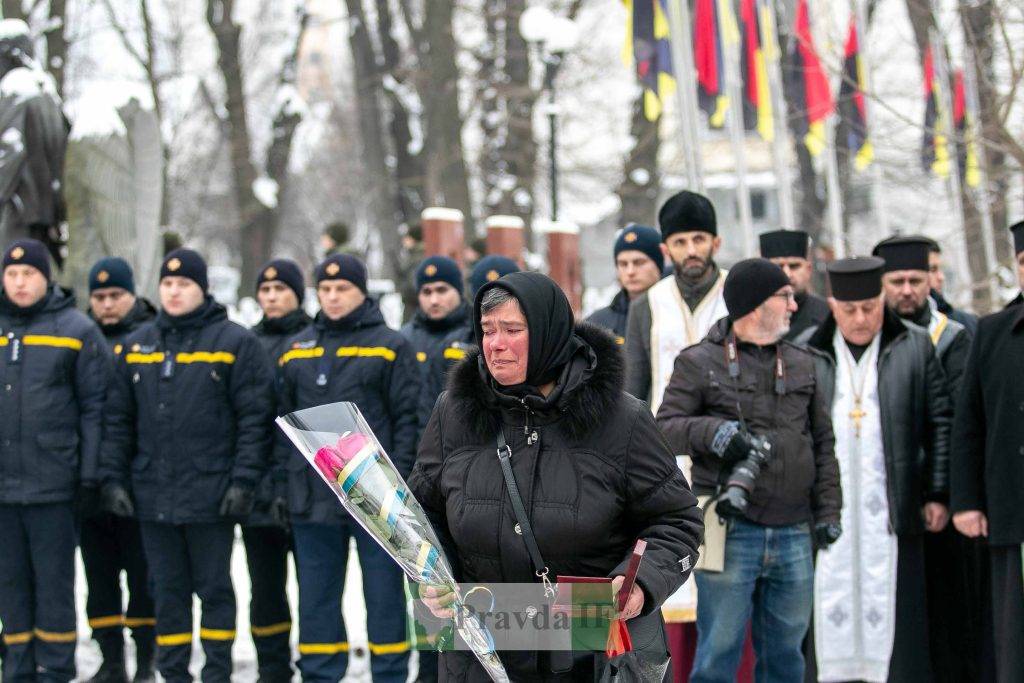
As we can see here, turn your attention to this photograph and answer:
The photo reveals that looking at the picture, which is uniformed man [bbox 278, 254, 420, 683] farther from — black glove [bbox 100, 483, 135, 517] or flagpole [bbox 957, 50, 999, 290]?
flagpole [bbox 957, 50, 999, 290]

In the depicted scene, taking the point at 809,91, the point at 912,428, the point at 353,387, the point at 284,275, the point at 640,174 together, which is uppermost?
the point at 809,91

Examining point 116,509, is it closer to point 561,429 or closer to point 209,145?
point 561,429

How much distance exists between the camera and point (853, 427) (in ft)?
21.3

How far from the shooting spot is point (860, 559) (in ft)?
21.3

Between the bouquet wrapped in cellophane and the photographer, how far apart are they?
80.1 inches

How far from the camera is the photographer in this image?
5.69 m

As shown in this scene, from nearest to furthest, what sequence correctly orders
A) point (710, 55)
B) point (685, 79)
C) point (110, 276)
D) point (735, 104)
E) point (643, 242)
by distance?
point (643, 242)
point (110, 276)
point (685, 79)
point (710, 55)
point (735, 104)

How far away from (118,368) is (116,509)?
0.75 m

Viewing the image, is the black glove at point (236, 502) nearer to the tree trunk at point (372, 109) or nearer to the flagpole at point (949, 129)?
the flagpole at point (949, 129)

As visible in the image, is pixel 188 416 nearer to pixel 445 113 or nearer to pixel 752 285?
pixel 752 285

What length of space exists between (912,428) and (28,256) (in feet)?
15.0

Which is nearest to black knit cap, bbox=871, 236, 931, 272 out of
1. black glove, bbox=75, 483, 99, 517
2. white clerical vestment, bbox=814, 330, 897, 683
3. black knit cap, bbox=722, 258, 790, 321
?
white clerical vestment, bbox=814, 330, 897, 683

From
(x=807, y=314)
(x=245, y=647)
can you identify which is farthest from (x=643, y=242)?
(x=245, y=647)

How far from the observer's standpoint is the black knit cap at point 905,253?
7.14 m
